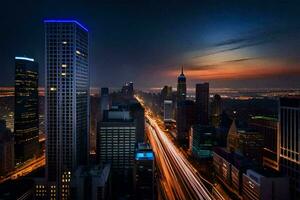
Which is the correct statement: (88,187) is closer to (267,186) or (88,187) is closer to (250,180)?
(250,180)

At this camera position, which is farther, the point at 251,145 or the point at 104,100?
A: the point at 104,100

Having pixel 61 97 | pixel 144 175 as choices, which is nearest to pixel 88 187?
pixel 144 175

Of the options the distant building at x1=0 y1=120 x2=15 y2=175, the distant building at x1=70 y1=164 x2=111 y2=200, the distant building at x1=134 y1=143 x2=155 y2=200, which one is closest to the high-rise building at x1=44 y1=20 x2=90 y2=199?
the distant building at x1=70 y1=164 x2=111 y2=200

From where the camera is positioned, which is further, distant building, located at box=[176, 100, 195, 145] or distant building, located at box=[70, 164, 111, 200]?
distant building, located at box=[176, 100, 195, 145]

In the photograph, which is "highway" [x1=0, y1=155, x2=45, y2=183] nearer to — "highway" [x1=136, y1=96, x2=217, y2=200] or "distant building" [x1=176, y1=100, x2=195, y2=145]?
"highway" [x1=136, y1=96, x2=217, y2=200]

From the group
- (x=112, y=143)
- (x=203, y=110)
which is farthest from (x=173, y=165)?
(x=203, y=110)

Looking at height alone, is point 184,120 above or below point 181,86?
below
